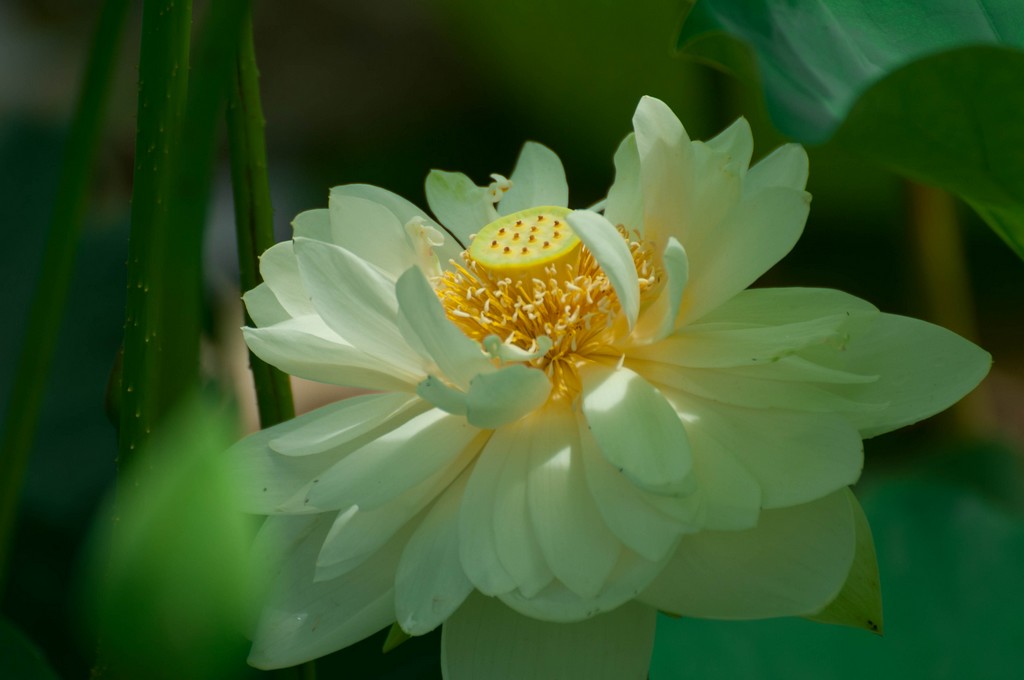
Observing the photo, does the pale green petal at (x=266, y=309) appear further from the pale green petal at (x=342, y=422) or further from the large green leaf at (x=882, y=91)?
the large green leaf at (x=882, y=91)

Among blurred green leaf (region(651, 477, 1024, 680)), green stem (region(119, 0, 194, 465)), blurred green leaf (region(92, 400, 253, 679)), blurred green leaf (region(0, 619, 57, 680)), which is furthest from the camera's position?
blurred green leaf (region(651, 477, 1024, 680))

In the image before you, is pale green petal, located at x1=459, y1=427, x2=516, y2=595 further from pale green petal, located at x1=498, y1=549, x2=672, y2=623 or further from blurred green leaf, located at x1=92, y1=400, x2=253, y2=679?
blurred green leaf, located at x1=92, y1=400, x2=253, y2=679

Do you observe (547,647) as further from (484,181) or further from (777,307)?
(484,181)

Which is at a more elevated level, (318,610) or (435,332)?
(435,332)

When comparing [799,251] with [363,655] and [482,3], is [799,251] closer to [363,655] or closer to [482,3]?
[482,3]

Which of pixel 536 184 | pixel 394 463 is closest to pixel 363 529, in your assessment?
pixel 394 463

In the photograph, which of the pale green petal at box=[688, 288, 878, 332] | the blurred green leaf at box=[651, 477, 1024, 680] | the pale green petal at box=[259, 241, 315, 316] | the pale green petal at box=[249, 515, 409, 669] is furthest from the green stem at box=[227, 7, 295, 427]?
the blurred green leaf at box=[651, 477, 1024, 680]

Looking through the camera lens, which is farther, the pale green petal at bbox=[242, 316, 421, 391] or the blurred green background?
the blurred green background
